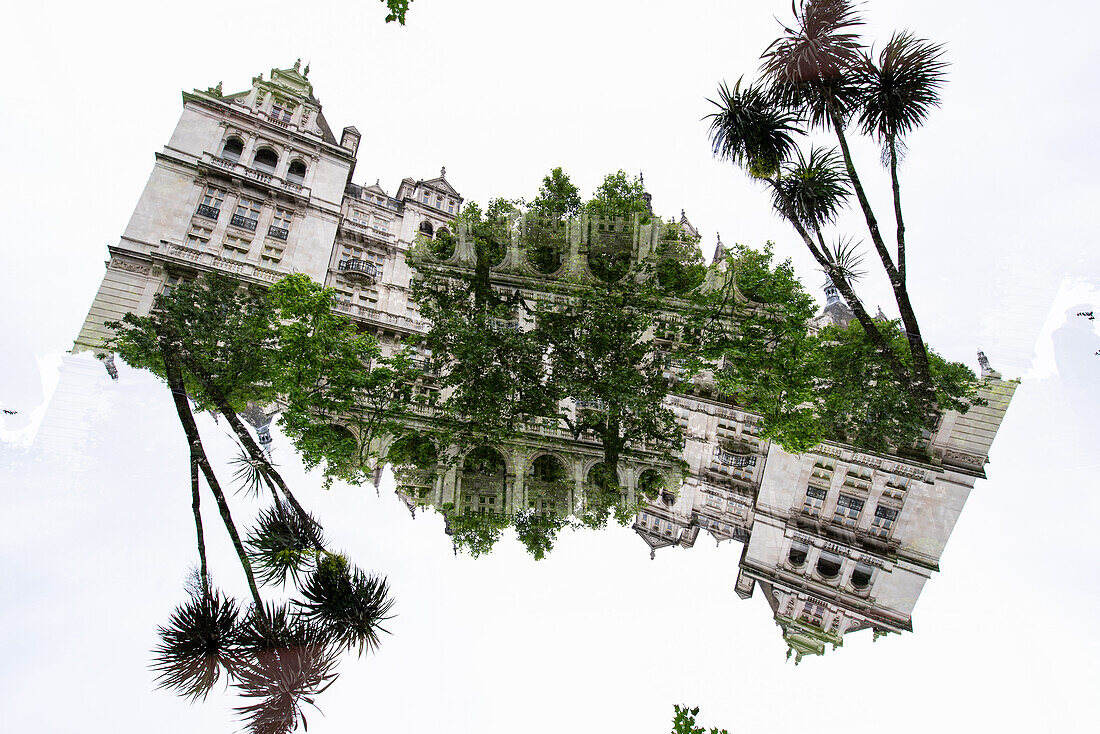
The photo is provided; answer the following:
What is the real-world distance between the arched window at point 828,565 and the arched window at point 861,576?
2.40ft

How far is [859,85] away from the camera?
46.8ft

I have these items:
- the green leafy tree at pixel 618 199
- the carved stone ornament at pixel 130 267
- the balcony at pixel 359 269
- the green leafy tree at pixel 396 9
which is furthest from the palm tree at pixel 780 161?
the carved stone ornament at pixel 130 267

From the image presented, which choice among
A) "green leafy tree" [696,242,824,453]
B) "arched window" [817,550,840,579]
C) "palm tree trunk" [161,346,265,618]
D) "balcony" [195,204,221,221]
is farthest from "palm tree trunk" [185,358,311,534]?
"arched window" [817,550,840,579]

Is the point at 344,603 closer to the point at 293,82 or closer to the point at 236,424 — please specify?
the point at 236,424

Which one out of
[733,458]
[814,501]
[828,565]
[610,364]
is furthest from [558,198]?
[828,565]

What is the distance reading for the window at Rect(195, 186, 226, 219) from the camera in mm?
25469

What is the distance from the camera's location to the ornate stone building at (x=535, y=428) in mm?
20234

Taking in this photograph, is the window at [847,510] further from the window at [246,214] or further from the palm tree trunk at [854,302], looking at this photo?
the window at [246,214]

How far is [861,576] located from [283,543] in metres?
25.4

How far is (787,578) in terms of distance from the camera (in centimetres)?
2373

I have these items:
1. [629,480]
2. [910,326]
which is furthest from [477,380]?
[910,326]

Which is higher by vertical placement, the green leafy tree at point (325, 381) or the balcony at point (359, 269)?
the balcony at point (359, 269)

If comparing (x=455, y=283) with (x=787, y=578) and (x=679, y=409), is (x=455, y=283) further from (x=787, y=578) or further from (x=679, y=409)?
(x=787, y=578)

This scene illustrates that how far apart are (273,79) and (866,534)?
43.9m
